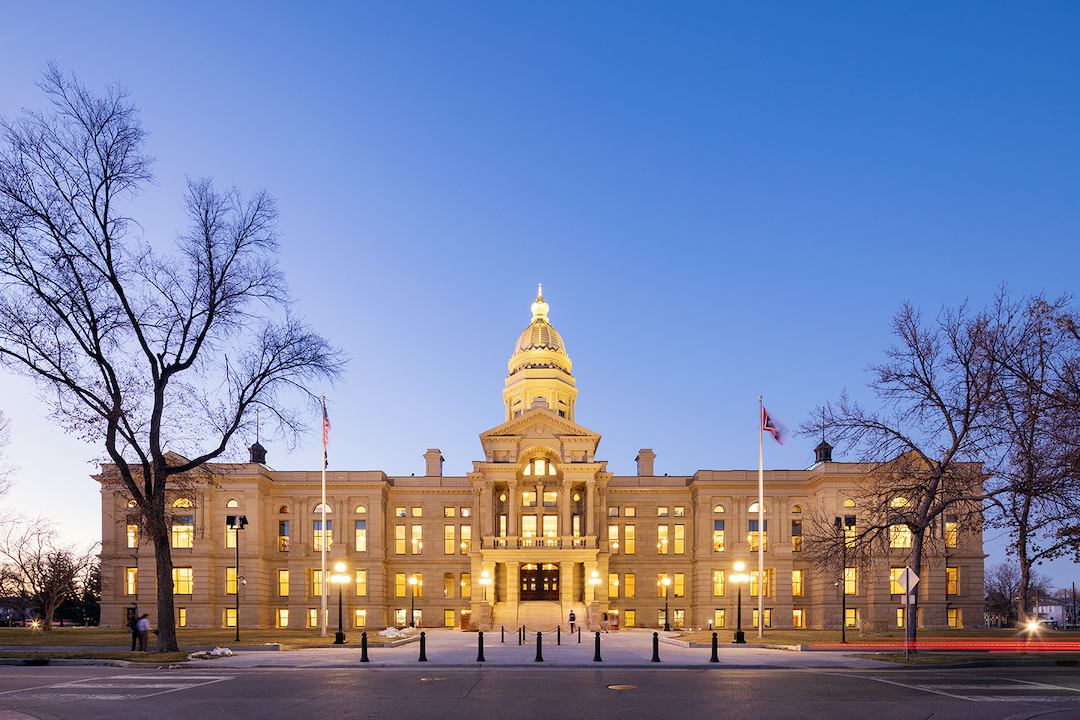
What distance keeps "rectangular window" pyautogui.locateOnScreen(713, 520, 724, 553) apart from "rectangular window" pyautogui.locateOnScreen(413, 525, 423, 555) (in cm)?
2530

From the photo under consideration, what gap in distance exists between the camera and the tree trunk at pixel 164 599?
3222cm

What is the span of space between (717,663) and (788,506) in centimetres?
4630

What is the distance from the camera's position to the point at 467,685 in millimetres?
21031

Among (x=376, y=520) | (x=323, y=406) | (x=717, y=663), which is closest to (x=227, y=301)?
(x=323, y=406)

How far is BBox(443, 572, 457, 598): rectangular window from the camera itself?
251ft

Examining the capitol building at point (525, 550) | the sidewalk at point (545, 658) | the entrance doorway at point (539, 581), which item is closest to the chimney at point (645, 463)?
the capitol building at point (525, 550)

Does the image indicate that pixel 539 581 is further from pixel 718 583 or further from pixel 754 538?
pixel 754 538

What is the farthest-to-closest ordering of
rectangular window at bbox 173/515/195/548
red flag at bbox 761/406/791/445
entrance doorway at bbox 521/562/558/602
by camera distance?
entrance doorway at bbox 521/562/558/602
rectangular window at bbox 173/515/195/548
red flag at bbox 761/406/791/445

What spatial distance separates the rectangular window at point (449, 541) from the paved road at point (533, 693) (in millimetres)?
50674

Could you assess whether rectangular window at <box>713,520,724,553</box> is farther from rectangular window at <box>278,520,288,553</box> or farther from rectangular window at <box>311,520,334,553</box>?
rectangular window at <box>278,520,288,553</box>

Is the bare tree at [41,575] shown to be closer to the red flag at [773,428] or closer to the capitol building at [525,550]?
the capitol building at [525,550]

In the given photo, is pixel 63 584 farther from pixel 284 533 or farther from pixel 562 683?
pixel 562 683

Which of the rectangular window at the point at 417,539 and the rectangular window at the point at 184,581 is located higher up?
the rectangular window at the point at 417,539

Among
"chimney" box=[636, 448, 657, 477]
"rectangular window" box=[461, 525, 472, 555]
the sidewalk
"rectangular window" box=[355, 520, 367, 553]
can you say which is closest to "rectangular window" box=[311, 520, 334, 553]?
"rectangular window" box=[355, 520, 367, 553]
